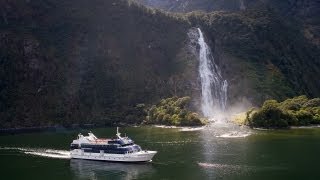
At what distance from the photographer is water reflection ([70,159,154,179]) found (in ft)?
327

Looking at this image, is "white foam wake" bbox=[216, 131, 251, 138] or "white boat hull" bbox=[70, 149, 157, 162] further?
"white foam wake" bbox=[216, 131, 251, 138]

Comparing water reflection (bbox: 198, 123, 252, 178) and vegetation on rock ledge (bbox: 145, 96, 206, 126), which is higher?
vegetation on rock ledge (bbox: 145, 96, 206, 126)

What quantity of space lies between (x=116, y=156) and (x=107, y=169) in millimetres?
8042

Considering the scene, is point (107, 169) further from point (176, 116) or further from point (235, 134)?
point (176, 116)

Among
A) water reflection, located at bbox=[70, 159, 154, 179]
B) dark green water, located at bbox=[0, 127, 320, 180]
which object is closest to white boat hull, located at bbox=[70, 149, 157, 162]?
water reflection, located at bbox=[70, 159, 154, 179]

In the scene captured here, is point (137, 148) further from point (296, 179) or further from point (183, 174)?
point (296, 179)

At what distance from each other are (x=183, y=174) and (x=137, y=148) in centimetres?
2124

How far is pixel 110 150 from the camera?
116 metres

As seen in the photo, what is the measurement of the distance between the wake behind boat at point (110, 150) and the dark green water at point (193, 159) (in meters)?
2.18

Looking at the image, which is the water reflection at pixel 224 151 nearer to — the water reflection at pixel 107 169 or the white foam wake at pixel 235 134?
the white foam wake at pixel 235 134

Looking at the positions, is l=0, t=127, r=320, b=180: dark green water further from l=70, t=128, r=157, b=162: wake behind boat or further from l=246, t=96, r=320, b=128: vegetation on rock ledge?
l=246, t=96, r=320, b=128: vegetation on rock ledge

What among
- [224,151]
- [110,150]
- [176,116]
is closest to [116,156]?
[110,150]

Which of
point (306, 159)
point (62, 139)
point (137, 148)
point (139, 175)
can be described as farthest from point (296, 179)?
point (62, 139)

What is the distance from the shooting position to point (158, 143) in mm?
136750
